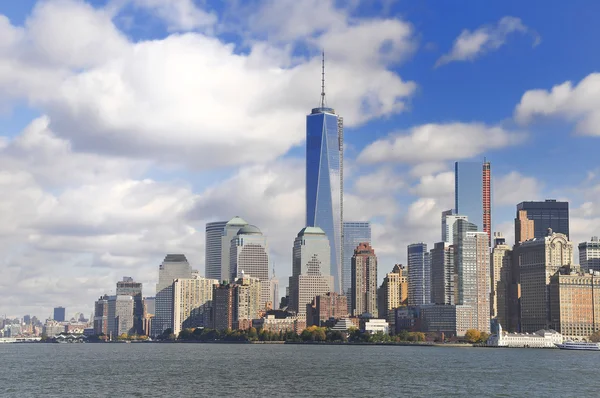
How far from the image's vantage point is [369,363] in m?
196

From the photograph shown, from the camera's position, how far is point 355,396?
388 feet

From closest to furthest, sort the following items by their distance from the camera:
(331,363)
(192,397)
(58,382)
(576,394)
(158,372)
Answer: (192,397), (576,394), (58,382), (158,372), (331,363)

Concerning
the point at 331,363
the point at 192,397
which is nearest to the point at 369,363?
the point at 331,363

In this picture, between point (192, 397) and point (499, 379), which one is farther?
point (499, 379)

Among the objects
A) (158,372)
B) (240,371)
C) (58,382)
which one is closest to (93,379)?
(58,382)

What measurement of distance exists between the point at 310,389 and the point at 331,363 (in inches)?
2745

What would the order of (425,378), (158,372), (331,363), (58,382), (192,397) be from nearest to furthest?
1. (192,397)
2. (58,382)
3. (425,378)
4. (158,372)
5. (331,363)

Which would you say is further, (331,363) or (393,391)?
(331,363)

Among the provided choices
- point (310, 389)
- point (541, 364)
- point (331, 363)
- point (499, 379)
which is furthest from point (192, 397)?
point (541, 364)

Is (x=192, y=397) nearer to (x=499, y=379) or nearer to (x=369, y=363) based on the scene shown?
(x=499, y=379)

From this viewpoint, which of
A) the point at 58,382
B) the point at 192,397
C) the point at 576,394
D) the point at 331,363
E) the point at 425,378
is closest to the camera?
the point at 192,397

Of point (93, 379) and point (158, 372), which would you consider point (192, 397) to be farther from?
point (158, 372)

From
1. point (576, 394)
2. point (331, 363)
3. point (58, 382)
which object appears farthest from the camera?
point (331, 363)

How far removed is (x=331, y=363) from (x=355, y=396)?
77879 millimetres
